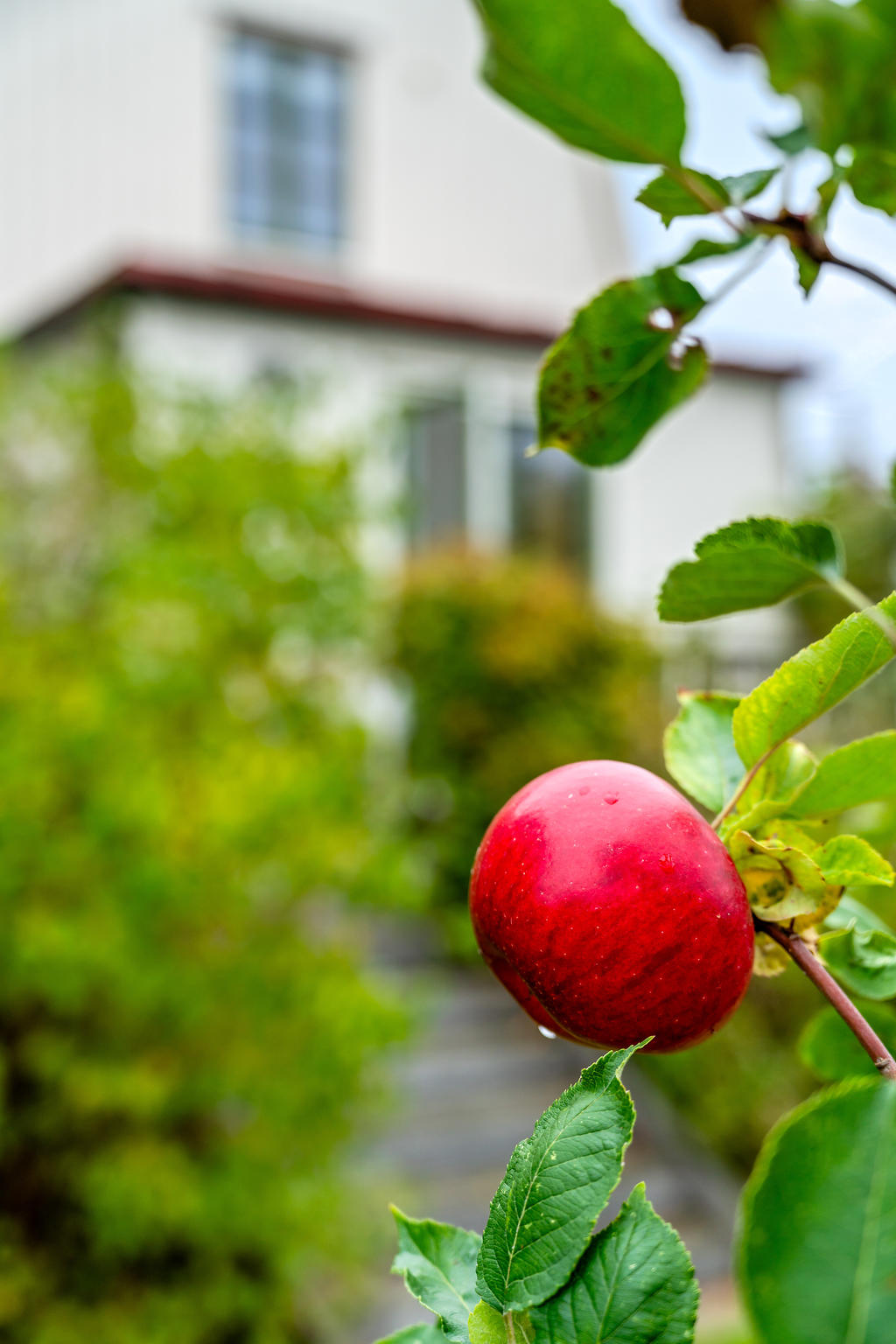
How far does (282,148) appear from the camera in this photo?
897cm

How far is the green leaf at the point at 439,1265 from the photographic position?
1.39ft

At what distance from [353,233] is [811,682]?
949 cm

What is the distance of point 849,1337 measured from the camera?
0.88ft

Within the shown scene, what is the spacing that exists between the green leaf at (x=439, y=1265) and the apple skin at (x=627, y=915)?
95mm

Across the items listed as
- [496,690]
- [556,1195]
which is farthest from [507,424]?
[556,1195]

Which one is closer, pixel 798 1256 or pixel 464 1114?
pixel 798 1256

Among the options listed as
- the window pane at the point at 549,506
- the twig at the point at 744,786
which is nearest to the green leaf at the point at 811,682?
the twig at the point at 744,786

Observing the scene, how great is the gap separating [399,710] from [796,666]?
755cm

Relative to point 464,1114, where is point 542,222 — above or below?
above

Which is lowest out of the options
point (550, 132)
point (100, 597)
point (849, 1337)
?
point (100, 597)

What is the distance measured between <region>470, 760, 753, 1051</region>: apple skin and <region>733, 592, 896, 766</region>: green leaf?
45 mm

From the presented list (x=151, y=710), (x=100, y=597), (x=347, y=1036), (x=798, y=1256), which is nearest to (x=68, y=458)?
(x=100, y=597)

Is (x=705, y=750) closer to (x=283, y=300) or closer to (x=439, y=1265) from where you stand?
(x=439, y=1265)

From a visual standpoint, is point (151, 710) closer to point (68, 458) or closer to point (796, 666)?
point (68, 458)
